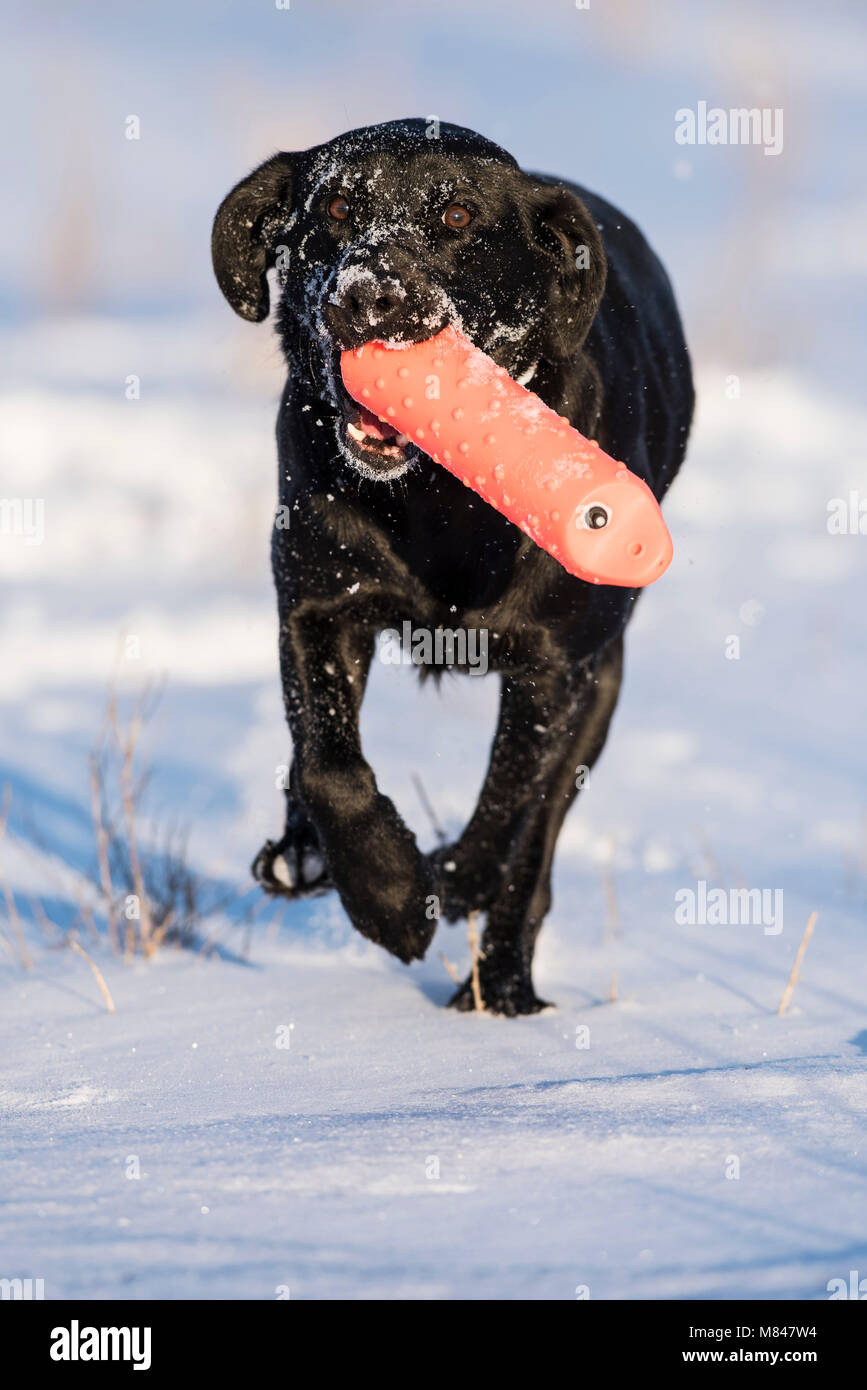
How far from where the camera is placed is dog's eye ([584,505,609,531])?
2.42 metres

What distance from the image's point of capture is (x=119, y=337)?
52.7 feet

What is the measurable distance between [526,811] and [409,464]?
3.34 ft

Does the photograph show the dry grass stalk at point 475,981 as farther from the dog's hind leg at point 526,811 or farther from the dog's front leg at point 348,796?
the dog's front leg at point 348,796

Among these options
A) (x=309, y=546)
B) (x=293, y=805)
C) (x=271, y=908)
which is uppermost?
(x=309, y=546)

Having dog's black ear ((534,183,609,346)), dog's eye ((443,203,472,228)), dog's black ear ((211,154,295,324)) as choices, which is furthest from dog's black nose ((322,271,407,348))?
dog's black ear ((211,154,295,324))

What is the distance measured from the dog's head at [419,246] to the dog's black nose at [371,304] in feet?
0.04

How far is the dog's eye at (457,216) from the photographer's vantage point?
3023 millimetres

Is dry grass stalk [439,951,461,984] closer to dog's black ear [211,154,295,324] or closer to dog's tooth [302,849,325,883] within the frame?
dog's tooth [302,849,325,883]

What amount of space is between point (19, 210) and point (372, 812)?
17264 millimetres

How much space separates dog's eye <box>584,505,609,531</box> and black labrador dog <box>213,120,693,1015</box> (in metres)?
0.54

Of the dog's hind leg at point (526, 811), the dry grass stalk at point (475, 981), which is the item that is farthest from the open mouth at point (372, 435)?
the dry grass stalk at point (475, 981)

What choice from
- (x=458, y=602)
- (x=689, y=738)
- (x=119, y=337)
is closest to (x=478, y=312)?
(x=458, y=602)

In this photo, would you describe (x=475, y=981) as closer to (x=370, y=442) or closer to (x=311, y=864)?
(x=311, y=864)

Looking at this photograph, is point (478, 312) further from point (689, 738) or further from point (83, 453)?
point (83, 453)
